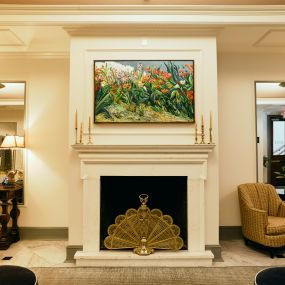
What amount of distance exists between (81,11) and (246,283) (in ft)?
11.5

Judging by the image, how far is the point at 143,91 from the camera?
3.51 metres

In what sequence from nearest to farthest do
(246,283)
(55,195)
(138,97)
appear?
(246,283) < (138,97) < (55,195)

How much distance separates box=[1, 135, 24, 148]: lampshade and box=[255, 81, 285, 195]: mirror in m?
3.63

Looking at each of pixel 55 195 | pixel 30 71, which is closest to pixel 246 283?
pixel 55 195

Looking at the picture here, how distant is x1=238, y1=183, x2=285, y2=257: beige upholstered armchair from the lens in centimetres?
349

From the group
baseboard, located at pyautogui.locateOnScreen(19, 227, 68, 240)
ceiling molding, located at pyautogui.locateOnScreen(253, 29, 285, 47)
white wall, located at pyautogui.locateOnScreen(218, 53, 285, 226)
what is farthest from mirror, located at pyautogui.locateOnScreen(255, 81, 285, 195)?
baseboard, located at pyautogui.locateOnScreen(19, 227, 68, 240)

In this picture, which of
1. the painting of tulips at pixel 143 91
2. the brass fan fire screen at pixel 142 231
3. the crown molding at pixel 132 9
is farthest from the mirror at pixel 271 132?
the brass fan fire screen at pixel 142 231

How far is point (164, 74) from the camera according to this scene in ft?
11.6

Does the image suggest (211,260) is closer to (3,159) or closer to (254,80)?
(254,80)


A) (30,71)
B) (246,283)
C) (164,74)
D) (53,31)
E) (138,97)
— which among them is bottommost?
(246,283)

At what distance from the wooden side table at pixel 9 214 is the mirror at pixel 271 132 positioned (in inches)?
144

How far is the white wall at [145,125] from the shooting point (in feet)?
11.4

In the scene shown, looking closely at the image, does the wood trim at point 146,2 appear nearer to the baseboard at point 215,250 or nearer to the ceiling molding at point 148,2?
the ceiling molding at point 148,2

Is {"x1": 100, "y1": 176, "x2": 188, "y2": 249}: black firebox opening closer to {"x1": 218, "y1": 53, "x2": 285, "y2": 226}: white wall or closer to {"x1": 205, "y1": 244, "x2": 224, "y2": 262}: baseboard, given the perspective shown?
{"x1": 205, "y1": 244, "x2": 224, "y2": 262}: baseboard
